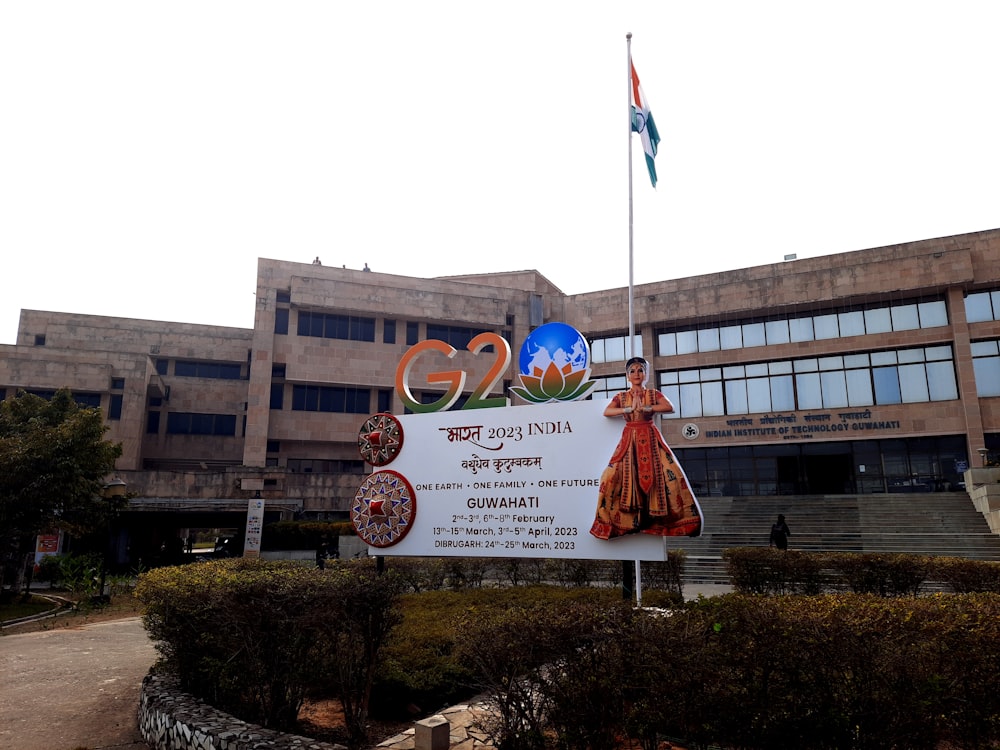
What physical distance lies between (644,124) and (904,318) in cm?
2172

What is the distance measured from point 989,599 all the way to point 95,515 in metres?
21.2

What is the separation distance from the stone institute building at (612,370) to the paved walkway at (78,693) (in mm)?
13260

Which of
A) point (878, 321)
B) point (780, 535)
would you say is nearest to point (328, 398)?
point (780, 535)

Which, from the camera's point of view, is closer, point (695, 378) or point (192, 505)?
point (192, 505)

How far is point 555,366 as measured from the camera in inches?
455

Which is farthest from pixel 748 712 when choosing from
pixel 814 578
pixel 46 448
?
pixel 46 448

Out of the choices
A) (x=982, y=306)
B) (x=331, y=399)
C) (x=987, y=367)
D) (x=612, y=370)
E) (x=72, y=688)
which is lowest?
(x=72, y=688)

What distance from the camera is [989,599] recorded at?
6945 millimetres

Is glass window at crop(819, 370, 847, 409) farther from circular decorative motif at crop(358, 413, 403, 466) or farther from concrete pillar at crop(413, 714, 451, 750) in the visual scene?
concrete pillar at crop(413, 714, 451, 750)

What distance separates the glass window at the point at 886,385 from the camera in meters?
29.2

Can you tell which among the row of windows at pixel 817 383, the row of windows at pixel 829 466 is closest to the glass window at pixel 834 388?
the row of windows at pixel 817 383

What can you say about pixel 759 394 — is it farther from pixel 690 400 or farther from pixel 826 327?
pixel 826 327

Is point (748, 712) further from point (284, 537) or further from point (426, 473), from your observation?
point (284, 537)

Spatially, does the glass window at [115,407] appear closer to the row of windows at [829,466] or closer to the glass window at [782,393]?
the row of windows at [829,466]
